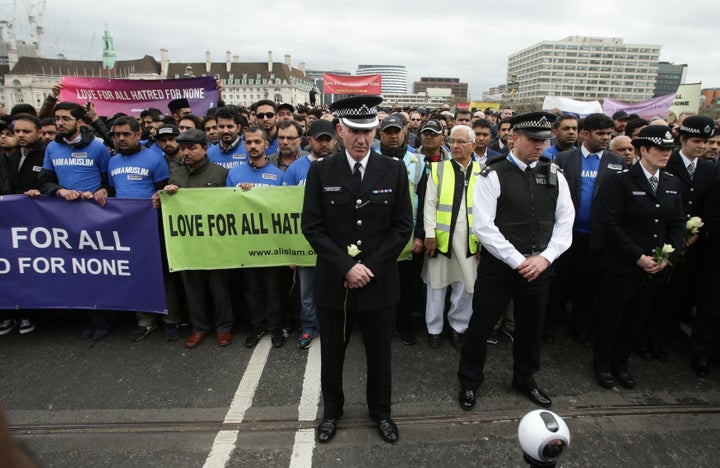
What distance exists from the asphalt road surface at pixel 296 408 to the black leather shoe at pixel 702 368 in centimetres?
5

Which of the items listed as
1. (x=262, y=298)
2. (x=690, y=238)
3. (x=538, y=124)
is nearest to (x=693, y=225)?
(x=690, y=238)

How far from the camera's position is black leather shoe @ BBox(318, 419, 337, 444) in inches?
122

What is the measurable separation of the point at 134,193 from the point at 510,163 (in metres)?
4.04

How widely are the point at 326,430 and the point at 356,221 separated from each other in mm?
1602

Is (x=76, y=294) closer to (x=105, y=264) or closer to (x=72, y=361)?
(x=105, y=264)

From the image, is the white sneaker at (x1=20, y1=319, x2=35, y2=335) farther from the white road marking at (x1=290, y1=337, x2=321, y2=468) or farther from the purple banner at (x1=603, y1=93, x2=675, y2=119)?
the purple banner at (x1=603, y1=93, x2=675, y2=119)

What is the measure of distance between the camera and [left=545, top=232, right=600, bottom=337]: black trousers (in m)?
3.56

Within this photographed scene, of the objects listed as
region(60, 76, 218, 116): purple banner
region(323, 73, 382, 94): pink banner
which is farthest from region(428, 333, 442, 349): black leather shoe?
region(323, 73, 382, 94): pink banner

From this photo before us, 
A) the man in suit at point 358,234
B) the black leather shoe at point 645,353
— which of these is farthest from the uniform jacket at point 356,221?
the black leather shoe at point 645,353

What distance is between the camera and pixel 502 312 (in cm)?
353

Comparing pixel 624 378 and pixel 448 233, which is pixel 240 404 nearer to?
pixel 448 233

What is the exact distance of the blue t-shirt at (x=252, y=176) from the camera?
470cm

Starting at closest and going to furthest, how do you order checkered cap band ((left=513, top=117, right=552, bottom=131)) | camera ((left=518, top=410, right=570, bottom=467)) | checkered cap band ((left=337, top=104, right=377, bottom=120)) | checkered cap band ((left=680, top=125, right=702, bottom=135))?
camera ((left=518, top=410, right=570, bottom=467))
checkered cap band ((left=337, top=104, right=377, bottom=120))
checkered cap band ((left=513, top=117, right=552, bottom=131))
checkered cap band ((left=680, top=125, right=702, bottom=135))

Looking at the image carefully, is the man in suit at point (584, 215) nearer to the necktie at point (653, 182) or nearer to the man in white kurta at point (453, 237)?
the necktie at point (653, 182)
